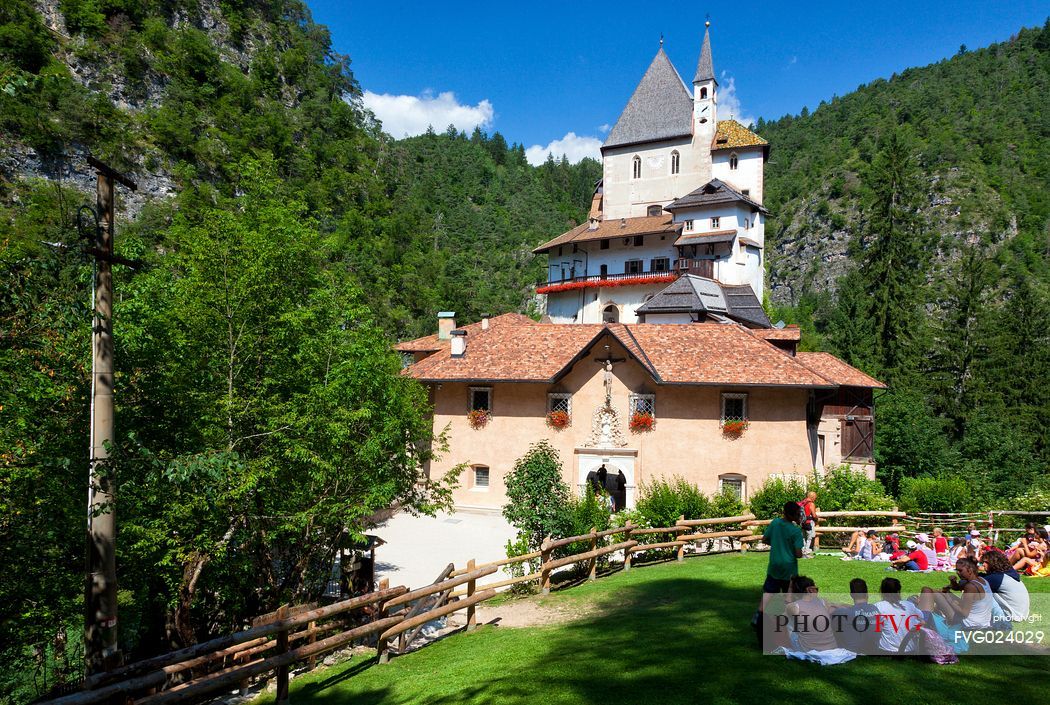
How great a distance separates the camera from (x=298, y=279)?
13648 millimetres

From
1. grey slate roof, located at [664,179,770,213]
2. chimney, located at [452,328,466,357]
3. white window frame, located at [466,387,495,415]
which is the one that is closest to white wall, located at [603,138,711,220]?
grey slate roof, located at [664,179,770,213]

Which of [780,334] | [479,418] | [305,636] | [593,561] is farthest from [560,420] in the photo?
[305,636]

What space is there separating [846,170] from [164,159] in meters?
106

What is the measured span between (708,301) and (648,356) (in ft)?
56.9

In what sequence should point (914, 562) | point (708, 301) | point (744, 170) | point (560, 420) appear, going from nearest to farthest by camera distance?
1. point (914, 562)
2. point (560, 420)
3. point (708, 301)
4. point (744, 170)

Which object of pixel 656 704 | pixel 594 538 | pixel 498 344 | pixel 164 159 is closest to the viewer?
pixel 656 704

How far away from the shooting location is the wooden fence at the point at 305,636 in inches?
275

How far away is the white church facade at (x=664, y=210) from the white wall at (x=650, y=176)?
103mm

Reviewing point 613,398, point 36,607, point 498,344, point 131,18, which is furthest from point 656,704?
point 131,18

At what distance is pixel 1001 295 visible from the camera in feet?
234

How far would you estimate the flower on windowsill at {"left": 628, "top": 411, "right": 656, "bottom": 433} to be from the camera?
24.2 metres

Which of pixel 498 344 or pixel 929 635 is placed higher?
pixel 498 344

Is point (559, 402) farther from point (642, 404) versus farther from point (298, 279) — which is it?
point (298, 279)

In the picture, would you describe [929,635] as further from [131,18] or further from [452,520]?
[131,18]
